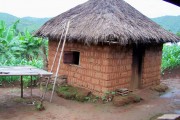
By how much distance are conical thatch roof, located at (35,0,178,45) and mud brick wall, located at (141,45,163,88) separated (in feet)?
2.44

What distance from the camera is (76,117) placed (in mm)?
7617

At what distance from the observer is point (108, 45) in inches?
351

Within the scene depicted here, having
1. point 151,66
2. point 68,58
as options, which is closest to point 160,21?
point 151,66

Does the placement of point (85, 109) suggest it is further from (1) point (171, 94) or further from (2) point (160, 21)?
(2) point (160, 21)

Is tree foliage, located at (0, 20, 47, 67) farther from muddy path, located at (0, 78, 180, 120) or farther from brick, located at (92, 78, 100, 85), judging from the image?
brick, located at (92, 78, 100, 85)

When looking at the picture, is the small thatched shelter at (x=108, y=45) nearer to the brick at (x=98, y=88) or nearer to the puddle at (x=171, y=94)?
the brick at (x=98, y=88)

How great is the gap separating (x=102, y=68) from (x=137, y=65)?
81.9 inches

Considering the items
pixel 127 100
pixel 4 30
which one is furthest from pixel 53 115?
pixel 4 30

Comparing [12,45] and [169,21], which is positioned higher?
[169,21]

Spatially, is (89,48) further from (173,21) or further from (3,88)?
(173,21)

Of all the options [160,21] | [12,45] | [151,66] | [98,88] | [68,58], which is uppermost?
[160,21]

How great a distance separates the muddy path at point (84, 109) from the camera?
24.9ft

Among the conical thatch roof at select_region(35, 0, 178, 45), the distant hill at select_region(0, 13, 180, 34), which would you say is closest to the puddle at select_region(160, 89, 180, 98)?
the conical thatch roof at select_region(35, 0, 178, 45)

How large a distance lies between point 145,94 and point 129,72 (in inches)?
41.9
